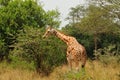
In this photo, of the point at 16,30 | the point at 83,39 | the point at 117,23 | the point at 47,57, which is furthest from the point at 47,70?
the point at 83,39

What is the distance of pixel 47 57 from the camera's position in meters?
12.6

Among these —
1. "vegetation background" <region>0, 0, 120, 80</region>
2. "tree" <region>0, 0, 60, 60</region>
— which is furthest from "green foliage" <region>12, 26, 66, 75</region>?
"tree" <region>0, 0, 60, 60</region>

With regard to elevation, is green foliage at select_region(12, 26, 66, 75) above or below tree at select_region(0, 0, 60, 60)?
below

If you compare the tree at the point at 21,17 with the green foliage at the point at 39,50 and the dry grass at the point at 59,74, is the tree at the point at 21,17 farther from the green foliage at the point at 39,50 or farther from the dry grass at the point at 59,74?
the green foliage at the point at 39,50

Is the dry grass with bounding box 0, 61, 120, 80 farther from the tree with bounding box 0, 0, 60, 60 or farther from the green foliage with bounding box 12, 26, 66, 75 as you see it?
the tree with bounding box 0, 0, 60, 60

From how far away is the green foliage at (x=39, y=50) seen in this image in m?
11.8

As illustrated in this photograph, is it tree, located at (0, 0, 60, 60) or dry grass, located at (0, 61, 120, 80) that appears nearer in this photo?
dry grass, located at (0, 61, 120, 80)

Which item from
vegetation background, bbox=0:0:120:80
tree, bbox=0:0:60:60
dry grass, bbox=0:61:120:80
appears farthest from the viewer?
tree, bbox=0:0:60:60

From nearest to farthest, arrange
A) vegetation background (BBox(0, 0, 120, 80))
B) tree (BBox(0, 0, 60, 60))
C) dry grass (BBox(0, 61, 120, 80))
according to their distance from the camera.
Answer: dry grass (BBox(0, 61, 120, 80)) → vegetation background (BBox(0, 0, 120, 80)) → tree (BBox(0, 0, 60, 60))

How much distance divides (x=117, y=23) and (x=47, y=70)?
5370mm

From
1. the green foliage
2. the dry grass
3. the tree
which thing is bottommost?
the dry grass

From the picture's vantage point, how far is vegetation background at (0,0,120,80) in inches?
461

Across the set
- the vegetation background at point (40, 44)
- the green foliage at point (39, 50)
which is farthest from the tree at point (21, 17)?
the green foliage at point (39, 50)

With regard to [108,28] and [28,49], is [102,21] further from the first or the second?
[28,49]
